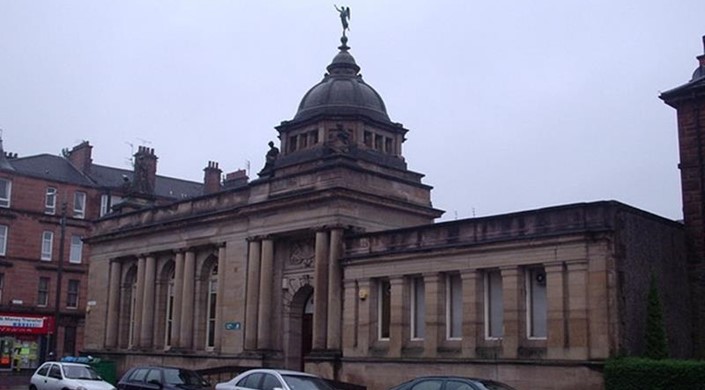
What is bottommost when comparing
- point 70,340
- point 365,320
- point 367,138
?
point 70,340

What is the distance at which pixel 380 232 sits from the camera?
2903cm

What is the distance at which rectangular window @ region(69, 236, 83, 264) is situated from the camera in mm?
59938

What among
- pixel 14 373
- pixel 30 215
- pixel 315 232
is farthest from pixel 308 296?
pixel 30 215

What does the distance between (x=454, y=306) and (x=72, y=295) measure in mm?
39873

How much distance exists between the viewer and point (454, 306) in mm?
26797

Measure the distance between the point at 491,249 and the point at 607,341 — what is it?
14.8 ft

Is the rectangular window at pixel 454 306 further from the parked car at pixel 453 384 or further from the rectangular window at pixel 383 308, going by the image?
the parked car at pixel 453 384

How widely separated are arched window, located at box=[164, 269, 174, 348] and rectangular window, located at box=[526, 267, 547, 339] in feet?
63.6

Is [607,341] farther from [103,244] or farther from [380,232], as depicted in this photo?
[103,244]

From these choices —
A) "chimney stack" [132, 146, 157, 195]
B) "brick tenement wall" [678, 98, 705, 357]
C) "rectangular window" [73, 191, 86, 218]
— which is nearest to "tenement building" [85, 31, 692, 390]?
"brick tenement wall" [678, 98, 705, 357]

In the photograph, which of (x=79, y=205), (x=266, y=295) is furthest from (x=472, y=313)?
(x=79, y=205)

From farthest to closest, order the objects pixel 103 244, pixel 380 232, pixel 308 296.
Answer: pixel 103 244, pixel 308 296, pixel 380 232

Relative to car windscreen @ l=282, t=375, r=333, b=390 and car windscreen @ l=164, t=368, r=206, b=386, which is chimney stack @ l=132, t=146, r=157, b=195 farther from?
car windscreen @ l=282, t=375, r=333, b=390

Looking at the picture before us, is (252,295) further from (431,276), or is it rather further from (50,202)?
(50,202)
